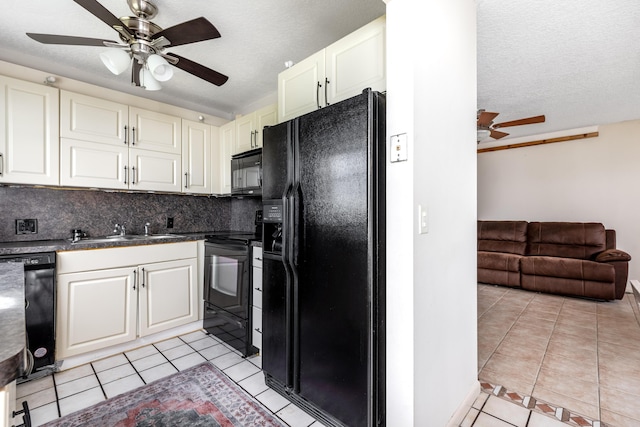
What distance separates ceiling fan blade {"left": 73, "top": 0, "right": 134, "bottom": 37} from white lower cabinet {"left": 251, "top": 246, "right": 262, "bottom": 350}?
1625 millimetres

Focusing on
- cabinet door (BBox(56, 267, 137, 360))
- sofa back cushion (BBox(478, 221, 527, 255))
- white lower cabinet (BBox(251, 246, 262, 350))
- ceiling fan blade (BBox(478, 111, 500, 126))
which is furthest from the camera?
sofa back cushion (BBox(478, 221, 527, 255))

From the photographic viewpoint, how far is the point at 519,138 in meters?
4.98

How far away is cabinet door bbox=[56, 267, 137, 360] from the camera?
2.18 metres

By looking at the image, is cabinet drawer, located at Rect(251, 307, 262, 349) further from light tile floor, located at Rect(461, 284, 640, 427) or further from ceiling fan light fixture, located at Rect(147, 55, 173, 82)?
ceiling fan light fixture, located at Rect(147, 55, 173, 82)

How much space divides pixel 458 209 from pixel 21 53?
3651 mm

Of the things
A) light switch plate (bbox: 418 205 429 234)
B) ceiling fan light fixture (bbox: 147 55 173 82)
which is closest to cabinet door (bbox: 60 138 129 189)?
ceiling fan light fixture (bbox: 147 55 173 82)

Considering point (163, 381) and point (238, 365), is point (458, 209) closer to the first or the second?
point (238, 365)

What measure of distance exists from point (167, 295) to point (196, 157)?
149 cm

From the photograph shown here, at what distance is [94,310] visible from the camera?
231 centimetres

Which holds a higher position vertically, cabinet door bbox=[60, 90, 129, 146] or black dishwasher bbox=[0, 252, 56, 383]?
cabinet door bbox=[60, 90, 129, 146]

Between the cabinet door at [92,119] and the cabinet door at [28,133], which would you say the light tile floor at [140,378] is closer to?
the cabinet door at [28,133]

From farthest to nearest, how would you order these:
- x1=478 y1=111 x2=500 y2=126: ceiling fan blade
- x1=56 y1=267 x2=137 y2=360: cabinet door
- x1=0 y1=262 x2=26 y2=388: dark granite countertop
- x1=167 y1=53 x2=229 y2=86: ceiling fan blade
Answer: x1=478 y1=111 x2=500 y2=126: ceiling fan blade, x1=56 y1=267 x2=137 y2=360: cabinet door, x1=167 y1=53 x2=229 y2=86: ceiling fan blade, x1=0 y1=262 x2=26 y2=388: dark granite countertop

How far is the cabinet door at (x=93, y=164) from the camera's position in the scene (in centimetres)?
243

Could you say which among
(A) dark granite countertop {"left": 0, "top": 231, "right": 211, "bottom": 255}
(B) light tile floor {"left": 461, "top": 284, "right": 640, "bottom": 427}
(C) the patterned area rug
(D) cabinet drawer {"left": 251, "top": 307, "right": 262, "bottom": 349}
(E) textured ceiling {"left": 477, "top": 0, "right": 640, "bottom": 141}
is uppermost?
(E) textured ceiling {"left": 477, "top": 0, "right": 640, "bottom": 141}
